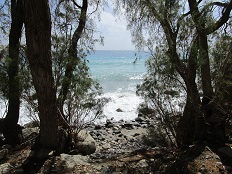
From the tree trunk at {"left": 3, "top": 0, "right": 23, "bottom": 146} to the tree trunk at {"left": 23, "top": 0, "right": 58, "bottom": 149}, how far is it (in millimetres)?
975

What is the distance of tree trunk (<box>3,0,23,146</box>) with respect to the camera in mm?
5312

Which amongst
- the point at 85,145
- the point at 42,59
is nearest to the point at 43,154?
the point at 85,145

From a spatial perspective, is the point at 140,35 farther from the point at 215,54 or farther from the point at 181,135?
the point at 181,135

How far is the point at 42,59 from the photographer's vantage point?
439 cm

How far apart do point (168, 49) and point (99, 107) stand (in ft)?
8.95

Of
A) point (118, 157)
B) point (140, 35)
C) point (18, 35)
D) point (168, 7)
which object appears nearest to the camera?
point (168, 7)

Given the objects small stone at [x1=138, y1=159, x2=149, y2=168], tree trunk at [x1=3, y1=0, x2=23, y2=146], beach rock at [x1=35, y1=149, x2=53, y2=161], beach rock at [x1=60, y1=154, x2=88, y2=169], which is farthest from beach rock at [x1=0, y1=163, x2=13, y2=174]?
small stone at [x1=138, y1=159, x2=149, y2=168]

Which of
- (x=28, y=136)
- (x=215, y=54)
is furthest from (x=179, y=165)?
(x=28, y=136)

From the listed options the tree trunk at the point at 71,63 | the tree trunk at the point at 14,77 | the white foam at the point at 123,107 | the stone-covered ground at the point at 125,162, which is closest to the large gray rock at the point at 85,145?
the stone-covered ground at the point at 125,162

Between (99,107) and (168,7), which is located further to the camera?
(99,107)

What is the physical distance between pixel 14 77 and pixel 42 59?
4.17 ft

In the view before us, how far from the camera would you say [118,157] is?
5.17m

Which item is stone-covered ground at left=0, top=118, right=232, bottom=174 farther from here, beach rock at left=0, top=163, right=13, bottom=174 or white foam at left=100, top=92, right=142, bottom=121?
white foam at left=100, top=92, right=142, bottom=121

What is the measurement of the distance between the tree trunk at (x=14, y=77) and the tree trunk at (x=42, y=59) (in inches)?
38.4
